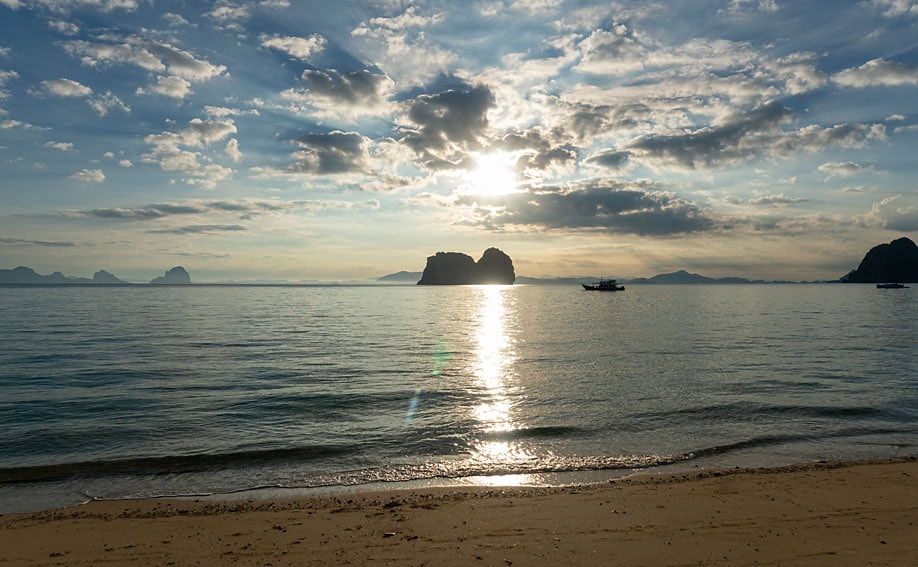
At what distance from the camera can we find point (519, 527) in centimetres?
1002

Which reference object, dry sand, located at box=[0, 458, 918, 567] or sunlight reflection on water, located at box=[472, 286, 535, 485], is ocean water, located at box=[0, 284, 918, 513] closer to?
sunlight reflection on water, located at box=[472, 286, 535, 485]

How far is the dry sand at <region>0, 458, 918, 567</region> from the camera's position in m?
8.80

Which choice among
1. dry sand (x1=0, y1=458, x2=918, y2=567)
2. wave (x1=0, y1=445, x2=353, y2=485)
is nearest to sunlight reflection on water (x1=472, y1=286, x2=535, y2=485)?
dry sand (x1=0, y1=458, x2=918, y2=567)

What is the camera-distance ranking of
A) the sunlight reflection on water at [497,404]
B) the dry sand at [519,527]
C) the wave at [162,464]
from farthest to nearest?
the sunlight reflection on water at [497,404] < the wave at [162,464] < the dry sand at [519,527]

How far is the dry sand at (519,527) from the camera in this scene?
8.80 metres

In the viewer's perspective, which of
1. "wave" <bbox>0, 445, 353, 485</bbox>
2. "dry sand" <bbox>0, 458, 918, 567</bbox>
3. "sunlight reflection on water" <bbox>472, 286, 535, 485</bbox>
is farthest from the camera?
"sunlight reflection on water" <bbox>472, 286, 535, 485</bbox>

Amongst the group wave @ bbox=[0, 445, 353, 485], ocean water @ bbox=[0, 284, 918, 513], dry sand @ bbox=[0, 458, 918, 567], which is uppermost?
dry sand @ bbox=[0, 458, 918, 567]

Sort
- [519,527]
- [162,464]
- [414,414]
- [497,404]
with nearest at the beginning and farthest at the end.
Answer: [519,527]
[162,464]
[414,414]
[497,404]

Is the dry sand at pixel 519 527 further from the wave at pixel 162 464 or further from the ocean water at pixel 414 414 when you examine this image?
the wave at pixel 162 464

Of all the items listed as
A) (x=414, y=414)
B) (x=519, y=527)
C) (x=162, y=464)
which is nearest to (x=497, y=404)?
(x=414, y=414)

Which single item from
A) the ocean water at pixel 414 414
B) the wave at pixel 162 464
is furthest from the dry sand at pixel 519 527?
the wave at pixel 162 464

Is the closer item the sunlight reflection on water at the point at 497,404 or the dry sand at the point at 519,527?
the dry sand at the point at 519,527

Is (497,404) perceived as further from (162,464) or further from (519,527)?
(162,464)

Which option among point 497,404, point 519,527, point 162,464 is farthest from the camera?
point 497,404
